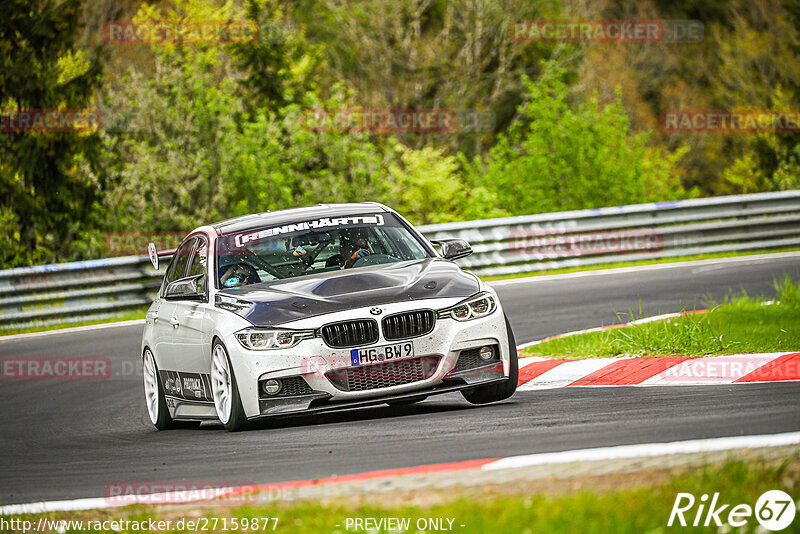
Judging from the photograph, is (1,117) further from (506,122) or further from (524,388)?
(506,122)

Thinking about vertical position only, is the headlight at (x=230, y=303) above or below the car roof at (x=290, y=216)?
below

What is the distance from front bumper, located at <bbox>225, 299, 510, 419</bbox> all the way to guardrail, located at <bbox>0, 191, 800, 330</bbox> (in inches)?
417

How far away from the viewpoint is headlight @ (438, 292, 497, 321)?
8.22 m

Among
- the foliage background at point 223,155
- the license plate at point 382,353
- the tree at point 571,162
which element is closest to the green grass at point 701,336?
the license plate at point 382,353

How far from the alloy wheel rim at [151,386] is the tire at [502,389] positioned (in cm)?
267

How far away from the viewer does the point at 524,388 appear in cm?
955

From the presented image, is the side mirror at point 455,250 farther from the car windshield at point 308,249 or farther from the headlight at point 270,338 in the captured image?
the headlight at point 270,338

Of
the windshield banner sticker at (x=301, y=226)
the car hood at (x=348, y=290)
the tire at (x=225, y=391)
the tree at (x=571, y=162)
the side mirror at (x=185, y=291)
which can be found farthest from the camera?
the tree at (x=571, y=162)

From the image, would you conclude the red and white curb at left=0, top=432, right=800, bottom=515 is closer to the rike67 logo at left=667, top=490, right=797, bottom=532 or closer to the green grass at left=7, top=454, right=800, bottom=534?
the green grass at left=7, top=454, right=800, bottom=534

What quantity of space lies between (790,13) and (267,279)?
35.4 metres

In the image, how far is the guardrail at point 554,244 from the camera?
18094 mm

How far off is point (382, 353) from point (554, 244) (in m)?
12.1

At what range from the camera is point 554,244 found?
19.8 metres

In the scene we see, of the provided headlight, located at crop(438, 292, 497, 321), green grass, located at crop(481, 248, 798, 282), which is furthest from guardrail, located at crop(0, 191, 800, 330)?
headlight, located at crop(438, 292, 497, 321)
